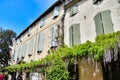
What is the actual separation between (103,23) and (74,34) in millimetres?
2918

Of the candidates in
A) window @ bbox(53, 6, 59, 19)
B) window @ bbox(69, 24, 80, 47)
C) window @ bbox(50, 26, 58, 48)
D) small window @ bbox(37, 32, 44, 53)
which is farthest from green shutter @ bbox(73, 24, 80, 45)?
small window @ bbox(37, 32, 44, 53)

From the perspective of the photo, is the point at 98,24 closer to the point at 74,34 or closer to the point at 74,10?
the point at 74,34

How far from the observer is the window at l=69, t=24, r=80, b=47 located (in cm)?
1227

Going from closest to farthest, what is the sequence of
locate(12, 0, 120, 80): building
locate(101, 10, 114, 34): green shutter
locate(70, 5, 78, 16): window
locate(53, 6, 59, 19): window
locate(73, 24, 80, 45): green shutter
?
1. locate(101, 10, 114, 34): green shutter
2. locate(12, 0, 120, 80): building
3. locate(73, 24, 80, 45): green shutter
4. locate(70, 5, 78, 16): window
5. locate(53, 6, 59, 19): window

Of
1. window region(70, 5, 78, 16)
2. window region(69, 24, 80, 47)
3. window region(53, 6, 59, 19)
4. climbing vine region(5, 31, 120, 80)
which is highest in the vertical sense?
window region(53, 6, 59, 19)

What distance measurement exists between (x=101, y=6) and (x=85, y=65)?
4.59 meters

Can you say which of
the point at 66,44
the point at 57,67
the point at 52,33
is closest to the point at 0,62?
the point at 52,33

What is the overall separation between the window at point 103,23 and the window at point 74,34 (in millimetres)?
1870

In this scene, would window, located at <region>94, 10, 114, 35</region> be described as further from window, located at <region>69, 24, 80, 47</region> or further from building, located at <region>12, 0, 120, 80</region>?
window, located at <region>69, 24, 80, 47</region>

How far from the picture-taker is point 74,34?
12.6 m

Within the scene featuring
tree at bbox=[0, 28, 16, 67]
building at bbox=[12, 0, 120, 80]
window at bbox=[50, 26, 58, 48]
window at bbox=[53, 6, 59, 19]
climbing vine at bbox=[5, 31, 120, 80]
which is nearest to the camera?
climbing vine at bbox=[5, 31, 120, 80]

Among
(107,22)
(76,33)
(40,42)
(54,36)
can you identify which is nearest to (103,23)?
(107,22)

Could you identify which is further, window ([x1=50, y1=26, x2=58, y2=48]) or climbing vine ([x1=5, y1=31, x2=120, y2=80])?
window ([x1=50, y1=26, x2=58, y2=48])

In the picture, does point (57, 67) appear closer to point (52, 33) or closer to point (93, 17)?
point (93, 17)
